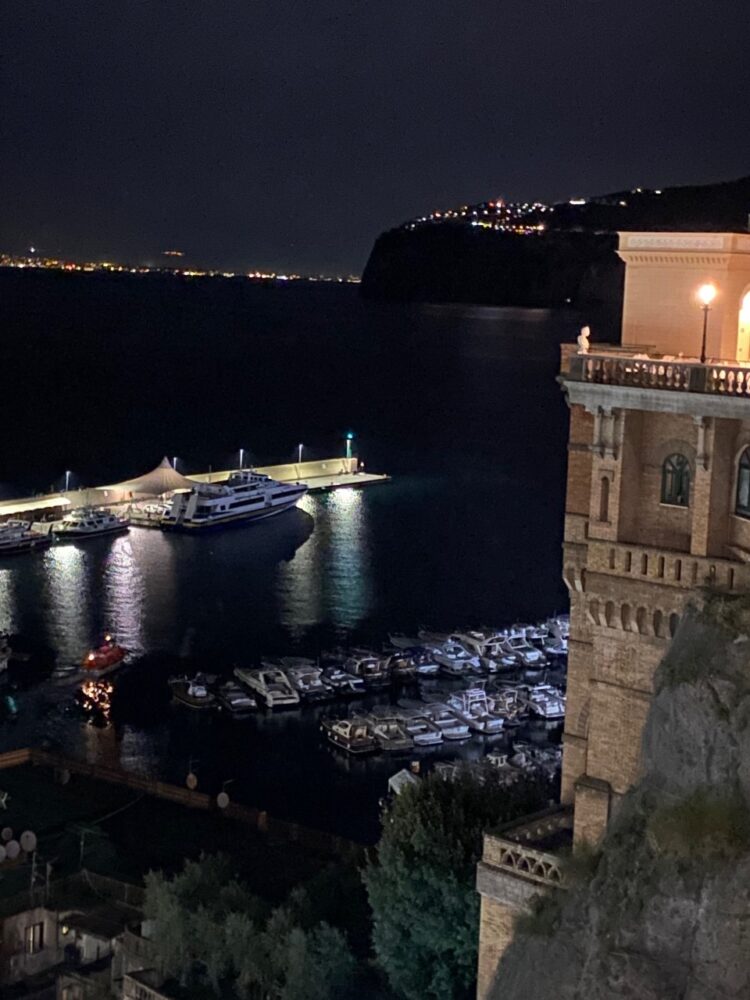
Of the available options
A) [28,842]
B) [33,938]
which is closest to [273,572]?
[28,842]

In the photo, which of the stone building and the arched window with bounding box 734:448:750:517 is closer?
the arched window with bounding box 734:448:750:517

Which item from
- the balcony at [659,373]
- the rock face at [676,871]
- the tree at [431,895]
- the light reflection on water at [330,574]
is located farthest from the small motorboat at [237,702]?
the rock face at [676,871]

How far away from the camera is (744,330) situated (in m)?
26.3

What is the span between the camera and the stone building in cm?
2394

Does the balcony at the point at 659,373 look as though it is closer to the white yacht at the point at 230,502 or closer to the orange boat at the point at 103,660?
the orange boat at the point at 103,660

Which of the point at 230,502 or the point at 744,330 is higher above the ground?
the point at 744,330

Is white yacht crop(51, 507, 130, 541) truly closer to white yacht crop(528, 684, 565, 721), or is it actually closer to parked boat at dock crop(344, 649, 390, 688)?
parked boat at dock crop(344, 649, 390, 688)

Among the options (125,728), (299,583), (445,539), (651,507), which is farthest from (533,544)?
(651,507)

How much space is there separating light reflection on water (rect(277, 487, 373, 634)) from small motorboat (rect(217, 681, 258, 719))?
11.6m

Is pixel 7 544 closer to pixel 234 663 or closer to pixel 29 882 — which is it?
pixel 234 663

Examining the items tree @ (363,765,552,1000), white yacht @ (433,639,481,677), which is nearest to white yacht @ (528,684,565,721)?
white yacht @ (433,639,481,677)

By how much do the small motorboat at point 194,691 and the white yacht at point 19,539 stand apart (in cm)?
2956

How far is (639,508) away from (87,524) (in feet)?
239

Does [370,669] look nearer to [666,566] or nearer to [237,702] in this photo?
[237,702]
